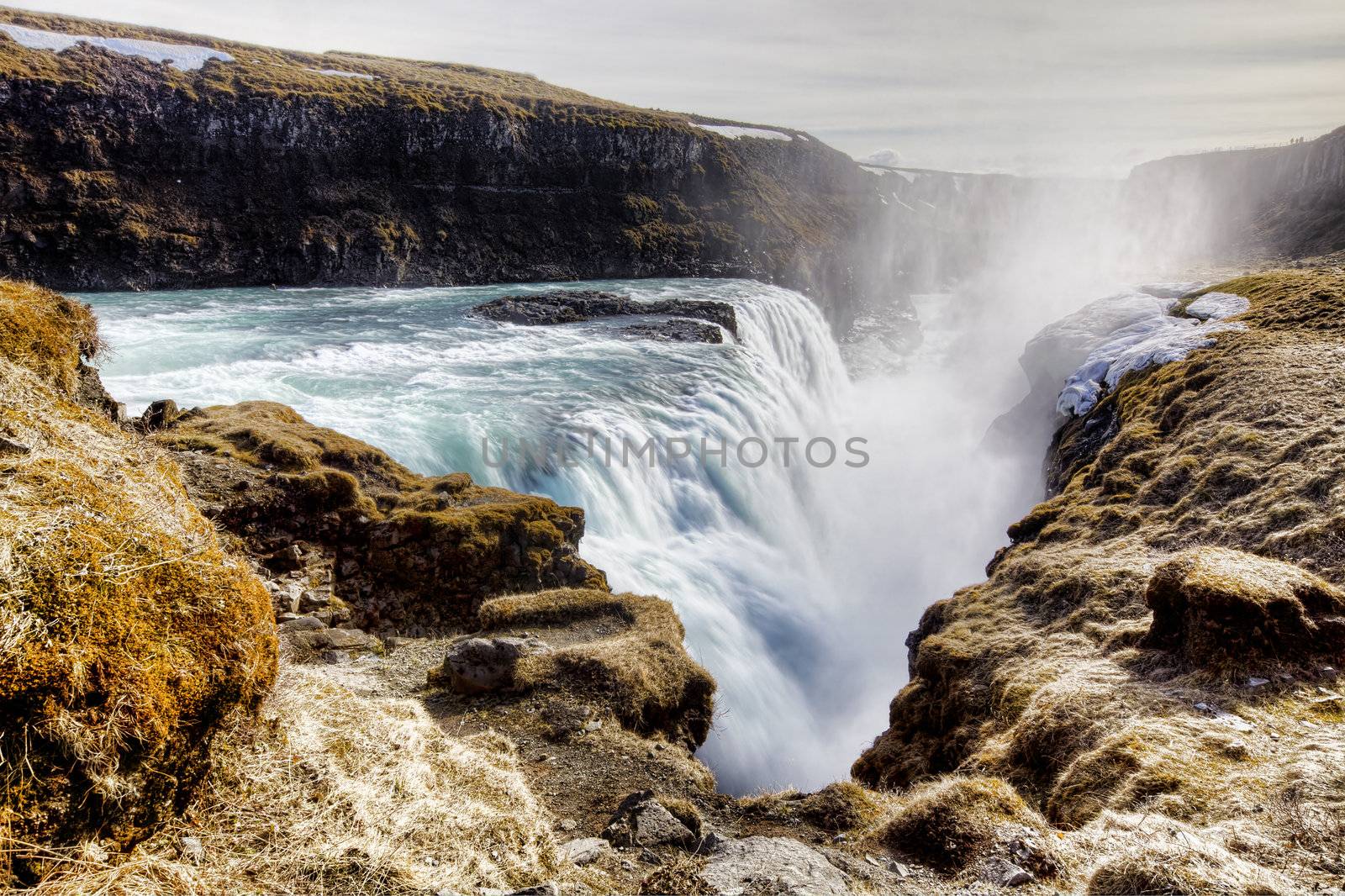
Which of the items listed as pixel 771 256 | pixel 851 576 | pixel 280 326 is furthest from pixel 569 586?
pixel 771 256

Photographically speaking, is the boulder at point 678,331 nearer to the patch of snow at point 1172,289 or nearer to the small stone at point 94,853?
the patch of snow at point 1172,289

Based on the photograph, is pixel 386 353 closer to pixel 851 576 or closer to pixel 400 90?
pixel 851 576

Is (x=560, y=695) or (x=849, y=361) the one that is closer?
(x=560, y=695)

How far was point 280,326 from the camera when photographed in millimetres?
35438

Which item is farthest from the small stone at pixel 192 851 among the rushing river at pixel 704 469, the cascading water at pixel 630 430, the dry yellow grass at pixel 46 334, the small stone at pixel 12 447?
the rushing river at pixel 704 469

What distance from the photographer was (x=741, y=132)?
9456 centimetres

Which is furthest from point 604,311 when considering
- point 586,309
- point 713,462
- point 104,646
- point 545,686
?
point 104,646

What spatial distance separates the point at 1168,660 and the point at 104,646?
991 cm

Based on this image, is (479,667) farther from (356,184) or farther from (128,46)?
(128,46)

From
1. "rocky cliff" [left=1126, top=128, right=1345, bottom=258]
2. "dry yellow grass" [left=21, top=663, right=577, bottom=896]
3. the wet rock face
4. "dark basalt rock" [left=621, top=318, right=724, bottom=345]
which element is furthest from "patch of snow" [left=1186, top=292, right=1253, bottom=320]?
"rocky cliff" [left=1126, top=128, right=1345, bottom=258]

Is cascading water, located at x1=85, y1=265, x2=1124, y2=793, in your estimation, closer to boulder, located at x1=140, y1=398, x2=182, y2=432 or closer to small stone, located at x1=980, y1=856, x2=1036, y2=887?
boulder, located at x1=140, y1=398, x2=182, y2=432

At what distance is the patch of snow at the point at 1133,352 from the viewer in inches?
782

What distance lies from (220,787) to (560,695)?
16.4 feet

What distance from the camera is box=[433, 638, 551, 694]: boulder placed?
28.2 ft
